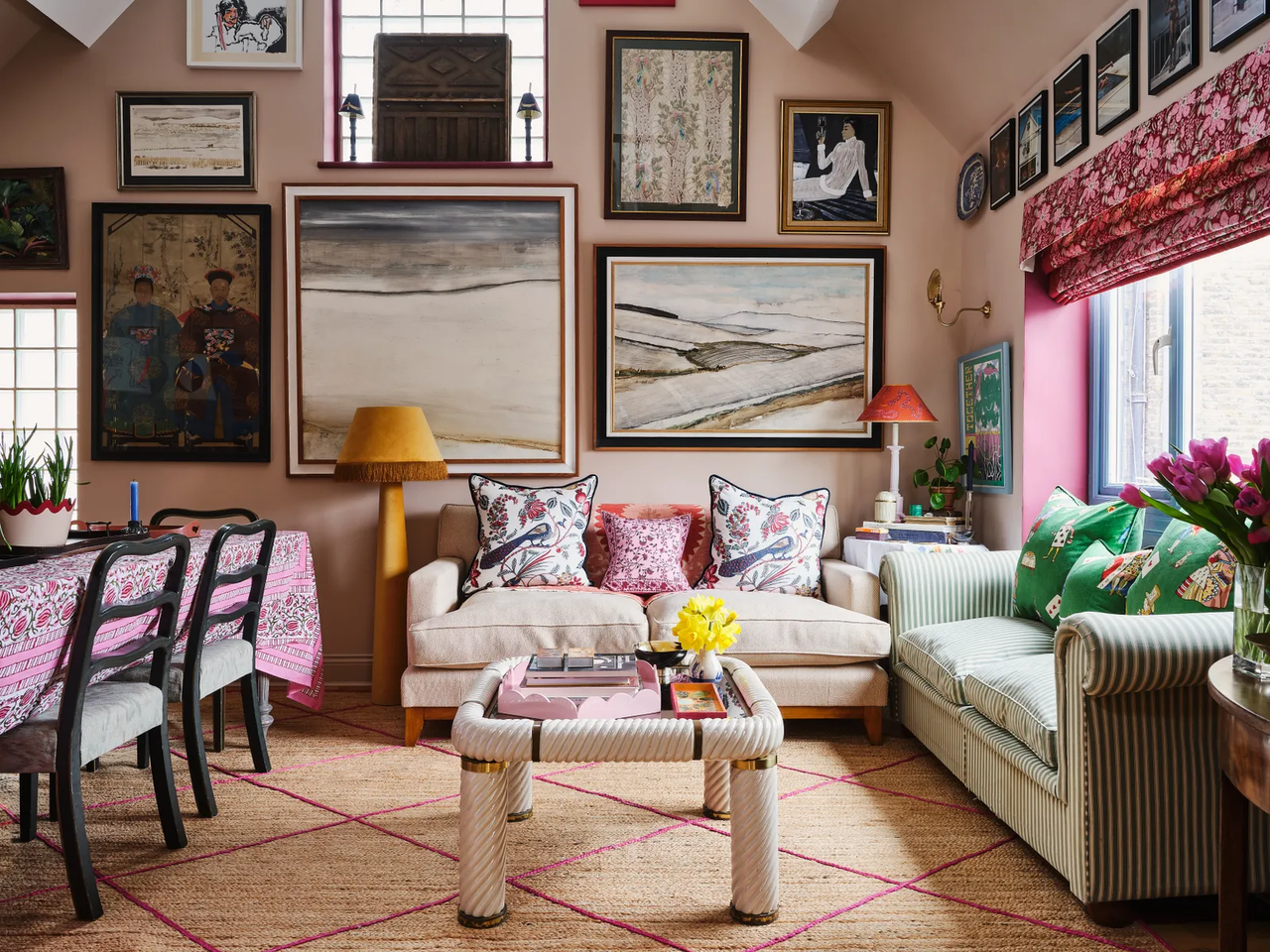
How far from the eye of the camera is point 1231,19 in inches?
93.4

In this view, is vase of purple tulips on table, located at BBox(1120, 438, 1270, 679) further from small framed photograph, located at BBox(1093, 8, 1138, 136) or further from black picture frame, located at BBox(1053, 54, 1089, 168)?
black picture frame, located at BBox(1053, 54, 1089, 168)

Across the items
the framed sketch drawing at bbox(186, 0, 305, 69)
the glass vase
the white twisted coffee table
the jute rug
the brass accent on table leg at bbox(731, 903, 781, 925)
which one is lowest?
the jute rug

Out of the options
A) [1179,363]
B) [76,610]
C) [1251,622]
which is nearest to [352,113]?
[76,610]

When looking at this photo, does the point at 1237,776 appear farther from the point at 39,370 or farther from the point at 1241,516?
the point at 39,370

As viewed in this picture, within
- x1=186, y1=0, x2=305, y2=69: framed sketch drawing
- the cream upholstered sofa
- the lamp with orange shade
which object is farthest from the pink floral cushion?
x1=186, y1=0, x2=305, y2=69: framed sketch drawing

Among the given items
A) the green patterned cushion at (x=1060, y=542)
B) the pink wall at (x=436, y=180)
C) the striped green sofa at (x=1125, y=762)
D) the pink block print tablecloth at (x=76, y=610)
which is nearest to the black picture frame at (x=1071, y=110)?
the pink wall at (x=436, y=180)

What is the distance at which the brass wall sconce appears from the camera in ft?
13.3

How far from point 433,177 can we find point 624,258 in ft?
3.23

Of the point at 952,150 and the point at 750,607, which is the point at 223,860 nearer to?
the point at 750,607

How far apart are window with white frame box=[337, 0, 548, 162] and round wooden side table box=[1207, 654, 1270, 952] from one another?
376 cm

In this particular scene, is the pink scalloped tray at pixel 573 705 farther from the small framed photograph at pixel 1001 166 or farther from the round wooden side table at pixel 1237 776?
the small framed photograph at pixel 1001 166

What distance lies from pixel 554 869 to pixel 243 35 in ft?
13.1

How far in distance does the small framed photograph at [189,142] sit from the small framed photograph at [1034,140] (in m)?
3.41

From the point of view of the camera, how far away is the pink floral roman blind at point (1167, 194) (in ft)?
7.57
